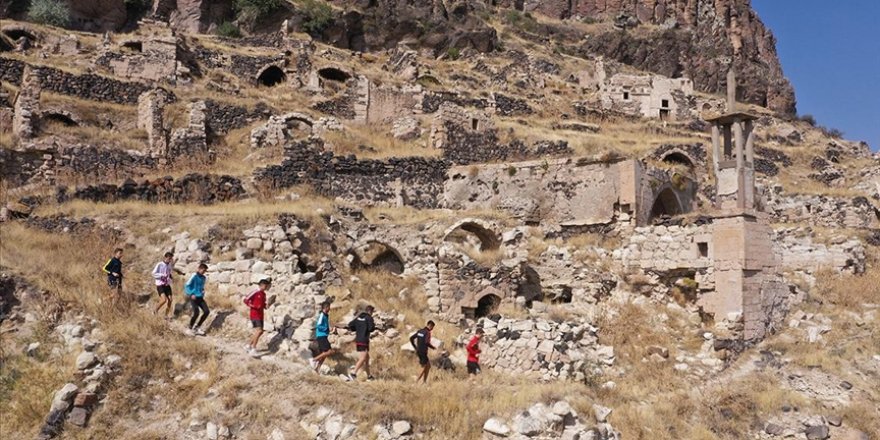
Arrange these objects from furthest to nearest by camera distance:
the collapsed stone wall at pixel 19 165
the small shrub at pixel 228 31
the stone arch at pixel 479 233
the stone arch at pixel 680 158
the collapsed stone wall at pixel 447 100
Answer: the small shrub at pixel 228 31 < the stone arch at pixel 680 158 < the collapsed stone wall at pixel 447 100 < the collapsed stone wall at pixel 19 165 < the stone arch at pixel 479 233

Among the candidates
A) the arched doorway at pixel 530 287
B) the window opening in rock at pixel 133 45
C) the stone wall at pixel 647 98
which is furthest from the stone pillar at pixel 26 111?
the stone wall at pixel 647 98

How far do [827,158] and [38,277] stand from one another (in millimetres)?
36502

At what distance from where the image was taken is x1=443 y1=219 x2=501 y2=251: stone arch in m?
15.7

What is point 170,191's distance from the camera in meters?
15.2

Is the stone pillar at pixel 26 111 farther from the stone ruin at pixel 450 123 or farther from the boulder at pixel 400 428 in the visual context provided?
the boulder at pixel 400 428

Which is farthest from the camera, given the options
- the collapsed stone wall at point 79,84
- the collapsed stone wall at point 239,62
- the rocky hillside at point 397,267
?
the collapsed stone wall at point 239,62

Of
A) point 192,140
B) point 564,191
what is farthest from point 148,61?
point 564,191

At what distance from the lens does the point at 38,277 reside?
10.0 m

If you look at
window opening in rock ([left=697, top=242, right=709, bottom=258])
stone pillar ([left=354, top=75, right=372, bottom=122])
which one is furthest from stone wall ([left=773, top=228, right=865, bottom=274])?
stone pillar ([left=354, top=75, right=372, bottom=122])

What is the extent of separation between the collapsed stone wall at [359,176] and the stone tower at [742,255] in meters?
8.95

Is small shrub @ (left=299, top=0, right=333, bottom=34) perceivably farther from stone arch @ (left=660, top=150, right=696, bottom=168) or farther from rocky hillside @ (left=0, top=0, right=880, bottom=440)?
stone arch @ (left=660, top=150, right=696, bottom=168)

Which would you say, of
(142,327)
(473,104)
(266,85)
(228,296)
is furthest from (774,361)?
(266,85)

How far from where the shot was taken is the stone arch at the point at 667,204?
19328 millimetres

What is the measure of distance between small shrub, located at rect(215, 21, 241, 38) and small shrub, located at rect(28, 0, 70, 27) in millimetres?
8807
